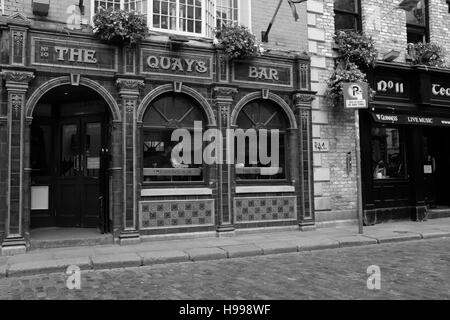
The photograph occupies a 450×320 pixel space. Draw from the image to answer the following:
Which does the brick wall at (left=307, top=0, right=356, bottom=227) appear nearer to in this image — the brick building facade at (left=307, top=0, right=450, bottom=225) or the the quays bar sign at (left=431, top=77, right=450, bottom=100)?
the brick building facade at (left=307, top=0, right=450, bottom=225)

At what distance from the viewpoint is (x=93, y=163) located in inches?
436

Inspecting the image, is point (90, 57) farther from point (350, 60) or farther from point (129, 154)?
point (350, 60)

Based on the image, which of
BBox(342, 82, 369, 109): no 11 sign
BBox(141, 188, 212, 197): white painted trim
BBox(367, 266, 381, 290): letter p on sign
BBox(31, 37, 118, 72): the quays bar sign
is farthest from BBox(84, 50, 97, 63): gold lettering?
BBox(367, 266, 381, 290): letter p on sign

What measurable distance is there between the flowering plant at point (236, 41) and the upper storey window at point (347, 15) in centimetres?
375

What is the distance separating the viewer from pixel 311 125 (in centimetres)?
1219

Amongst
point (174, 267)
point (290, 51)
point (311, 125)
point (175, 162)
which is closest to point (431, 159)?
point (311, 125)

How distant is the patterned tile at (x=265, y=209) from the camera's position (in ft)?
36.9

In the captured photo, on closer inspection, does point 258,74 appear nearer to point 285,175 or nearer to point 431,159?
point 285,175

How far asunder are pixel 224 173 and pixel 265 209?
4.88ft

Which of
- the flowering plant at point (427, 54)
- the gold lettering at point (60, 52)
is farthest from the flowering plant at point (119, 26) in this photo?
the flowering plant at point (427, 54)

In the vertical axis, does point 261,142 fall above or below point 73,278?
above

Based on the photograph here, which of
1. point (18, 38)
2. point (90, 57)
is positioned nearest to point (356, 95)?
point (90, 57)

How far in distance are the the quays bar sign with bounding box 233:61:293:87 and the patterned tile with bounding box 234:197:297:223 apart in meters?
3.02

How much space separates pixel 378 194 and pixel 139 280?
8.62m
